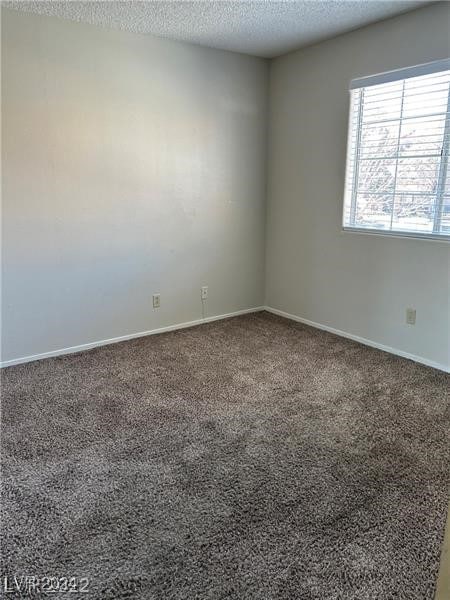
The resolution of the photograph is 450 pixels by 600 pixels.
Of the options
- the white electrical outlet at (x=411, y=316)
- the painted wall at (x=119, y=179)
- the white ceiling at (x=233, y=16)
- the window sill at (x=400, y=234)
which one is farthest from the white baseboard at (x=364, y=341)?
the white ceiling at (x=233, y=16)

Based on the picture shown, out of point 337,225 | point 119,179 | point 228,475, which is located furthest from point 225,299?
point 228,475

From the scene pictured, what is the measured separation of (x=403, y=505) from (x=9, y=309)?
2.78 metres

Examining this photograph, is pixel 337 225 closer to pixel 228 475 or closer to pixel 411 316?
pixel 411 316

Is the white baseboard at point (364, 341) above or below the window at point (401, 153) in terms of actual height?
below

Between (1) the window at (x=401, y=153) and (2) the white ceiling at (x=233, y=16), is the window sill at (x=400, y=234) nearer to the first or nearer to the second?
(1) the window at (x=401, y=153)

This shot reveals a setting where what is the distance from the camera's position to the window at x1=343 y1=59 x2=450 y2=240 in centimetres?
299

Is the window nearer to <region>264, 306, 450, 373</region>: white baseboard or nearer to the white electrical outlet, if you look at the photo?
the white electrical outlet

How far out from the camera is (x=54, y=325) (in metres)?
3.43

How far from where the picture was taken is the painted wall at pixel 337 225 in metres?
3.12

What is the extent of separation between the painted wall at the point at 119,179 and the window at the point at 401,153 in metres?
1.08

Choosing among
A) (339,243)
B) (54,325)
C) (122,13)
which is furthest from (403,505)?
(122,13)

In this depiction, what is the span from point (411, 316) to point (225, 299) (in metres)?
1.75

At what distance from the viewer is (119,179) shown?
3.52 metres

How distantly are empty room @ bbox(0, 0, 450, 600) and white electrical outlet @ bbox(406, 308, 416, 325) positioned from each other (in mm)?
69
